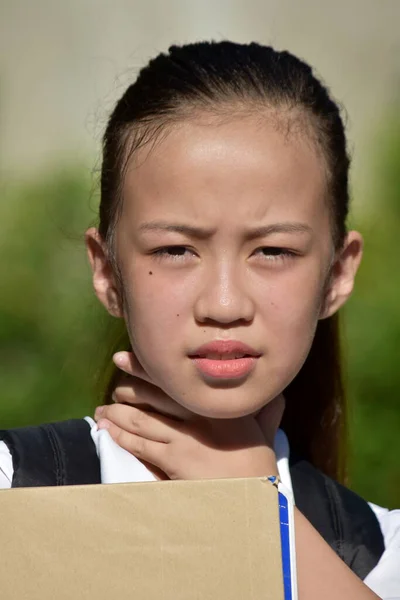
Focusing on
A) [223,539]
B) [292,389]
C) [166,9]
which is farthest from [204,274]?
[166,9]

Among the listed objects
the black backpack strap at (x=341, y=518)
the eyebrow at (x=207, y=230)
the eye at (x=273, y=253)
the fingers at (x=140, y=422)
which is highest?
the eyebrow at (x=207, y=230)

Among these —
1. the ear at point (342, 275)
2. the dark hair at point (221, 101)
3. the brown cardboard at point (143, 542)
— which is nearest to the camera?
the brown cardboard at point (143, 542)

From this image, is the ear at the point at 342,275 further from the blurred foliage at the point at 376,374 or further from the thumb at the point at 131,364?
the blurred foliage at the point at 376,374

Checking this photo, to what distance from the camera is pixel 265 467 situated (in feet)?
4.39

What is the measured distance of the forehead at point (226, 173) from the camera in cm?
120

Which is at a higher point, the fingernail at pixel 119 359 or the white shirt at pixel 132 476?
the fingernail at pixel 119 359

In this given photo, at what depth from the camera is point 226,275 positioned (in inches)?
46.6

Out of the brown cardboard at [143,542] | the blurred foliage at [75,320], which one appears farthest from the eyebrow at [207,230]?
the blurred foliage at [75,320]

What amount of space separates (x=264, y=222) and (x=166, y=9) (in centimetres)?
188

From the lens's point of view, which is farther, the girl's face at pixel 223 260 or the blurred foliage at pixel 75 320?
the blurred foliage at pixel 75 320

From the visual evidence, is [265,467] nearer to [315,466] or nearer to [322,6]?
[315,466]

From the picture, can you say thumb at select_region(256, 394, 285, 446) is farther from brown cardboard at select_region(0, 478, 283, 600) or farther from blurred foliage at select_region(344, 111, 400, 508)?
blurred foliage at select_region(344, 111, 400, 508)

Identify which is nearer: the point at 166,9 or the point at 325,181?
the point at 325,181

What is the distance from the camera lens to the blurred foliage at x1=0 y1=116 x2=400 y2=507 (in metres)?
2.34
